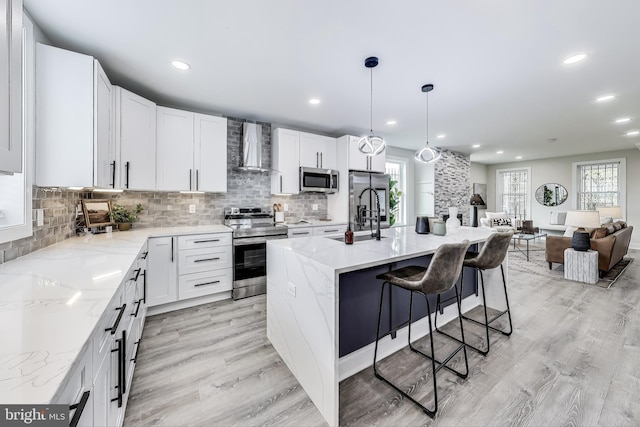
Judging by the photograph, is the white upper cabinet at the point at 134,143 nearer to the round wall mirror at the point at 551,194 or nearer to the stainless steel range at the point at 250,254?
the stainless steel range at the point at 250,254

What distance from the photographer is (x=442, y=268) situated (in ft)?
5.32

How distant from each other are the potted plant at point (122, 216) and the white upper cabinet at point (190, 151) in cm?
44

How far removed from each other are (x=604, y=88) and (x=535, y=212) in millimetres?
6595

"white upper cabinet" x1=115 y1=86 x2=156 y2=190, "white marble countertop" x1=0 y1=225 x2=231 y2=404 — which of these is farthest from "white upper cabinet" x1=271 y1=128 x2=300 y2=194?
"white marble countertop" x1=0 y1=225 x2=231 y2=404

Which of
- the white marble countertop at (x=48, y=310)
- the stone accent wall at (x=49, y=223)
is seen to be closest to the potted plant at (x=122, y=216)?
the stone accent wall at (x=49, y=223)

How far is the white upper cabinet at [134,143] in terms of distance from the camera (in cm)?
267

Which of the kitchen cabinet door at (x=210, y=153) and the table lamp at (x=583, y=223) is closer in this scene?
the kitchen cabinet door at (x=210, y=153)

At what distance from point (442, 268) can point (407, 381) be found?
90 centimetres

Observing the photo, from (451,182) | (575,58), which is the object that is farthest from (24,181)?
(451,182)

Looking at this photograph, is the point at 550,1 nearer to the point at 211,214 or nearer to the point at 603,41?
the point at 603,41

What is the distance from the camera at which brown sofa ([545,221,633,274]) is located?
4066 millimetres

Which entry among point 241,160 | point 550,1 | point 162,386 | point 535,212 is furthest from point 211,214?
point 535,212

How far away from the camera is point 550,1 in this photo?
1.73 metres

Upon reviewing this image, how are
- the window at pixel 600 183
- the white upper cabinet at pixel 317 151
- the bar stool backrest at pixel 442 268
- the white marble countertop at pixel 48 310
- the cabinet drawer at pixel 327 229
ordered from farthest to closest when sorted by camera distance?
the window at pixel 600 183 → the white upper cabinet at pixel 317 151 → the cabinet drawer at pixel 327 229 → the bar stool backrest at pixel 442 268 → the white marble countertop at pixel 48 310
